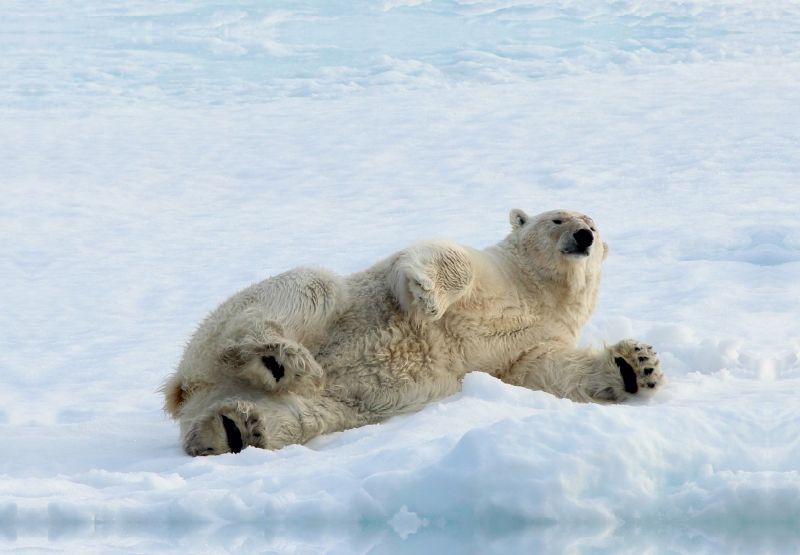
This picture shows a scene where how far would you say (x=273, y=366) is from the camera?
366cm

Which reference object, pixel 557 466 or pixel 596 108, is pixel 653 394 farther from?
pixel 596 108

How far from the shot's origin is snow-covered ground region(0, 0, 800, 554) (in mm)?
2621

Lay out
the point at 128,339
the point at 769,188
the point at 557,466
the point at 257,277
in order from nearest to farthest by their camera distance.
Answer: the point at 557,466 → the point at 128,339 → the point at 257,277 → the point at 769,188

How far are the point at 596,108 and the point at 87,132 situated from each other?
6380mm

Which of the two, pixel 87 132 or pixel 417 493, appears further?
pixel 87 132

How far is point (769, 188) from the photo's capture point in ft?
27.9

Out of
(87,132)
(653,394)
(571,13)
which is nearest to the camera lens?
(653,394)

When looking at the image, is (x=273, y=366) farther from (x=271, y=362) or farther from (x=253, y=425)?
(x=253, y=425)

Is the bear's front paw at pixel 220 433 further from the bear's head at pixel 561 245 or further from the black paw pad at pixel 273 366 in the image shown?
the bear's head at pixel 561 245

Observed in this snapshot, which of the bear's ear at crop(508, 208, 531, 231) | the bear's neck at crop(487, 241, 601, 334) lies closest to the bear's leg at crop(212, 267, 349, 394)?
the bear's neck at crop(487, 241, 601, 334)

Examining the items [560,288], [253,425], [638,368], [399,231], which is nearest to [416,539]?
[253,425]

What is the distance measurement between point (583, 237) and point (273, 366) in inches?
62.5

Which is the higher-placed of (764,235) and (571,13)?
(571,13)

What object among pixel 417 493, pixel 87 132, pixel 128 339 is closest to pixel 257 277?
pixel 128 339
